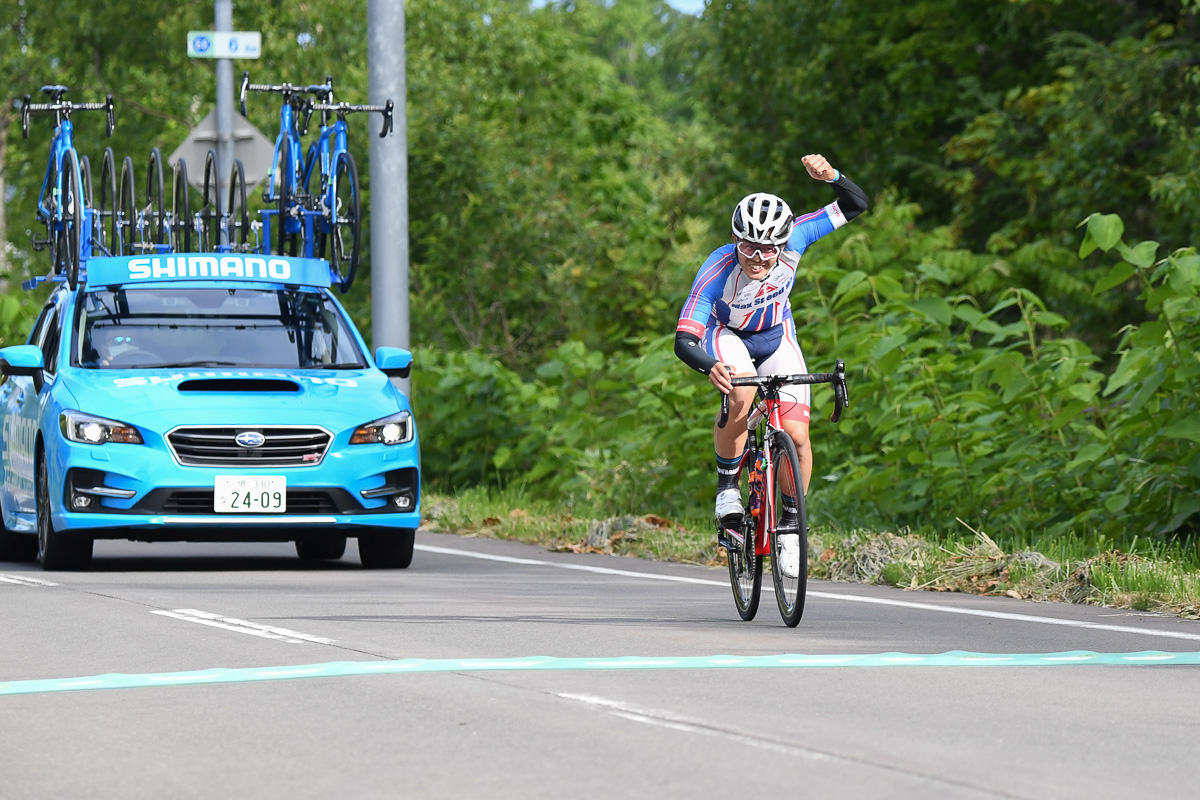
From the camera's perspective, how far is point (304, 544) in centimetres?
1470

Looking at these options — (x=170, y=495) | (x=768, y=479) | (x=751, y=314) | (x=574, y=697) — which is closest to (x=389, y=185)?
(x=170, y=495)

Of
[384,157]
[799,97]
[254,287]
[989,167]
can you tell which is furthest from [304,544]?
[799,97]

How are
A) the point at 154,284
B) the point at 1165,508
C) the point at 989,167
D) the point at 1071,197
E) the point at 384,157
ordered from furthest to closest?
the point at 989,167 < the point at 1071,197 < the point at 384,157 < the point at 154,284 < the point at 1165,508

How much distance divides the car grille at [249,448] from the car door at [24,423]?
4.10ft

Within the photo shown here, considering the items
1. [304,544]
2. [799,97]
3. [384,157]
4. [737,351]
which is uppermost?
[799,97]

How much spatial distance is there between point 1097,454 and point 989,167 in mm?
16045

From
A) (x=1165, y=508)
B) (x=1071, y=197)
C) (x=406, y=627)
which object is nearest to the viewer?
(x=406, y=627)

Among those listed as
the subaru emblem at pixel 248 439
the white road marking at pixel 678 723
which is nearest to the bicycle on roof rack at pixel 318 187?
the subaru emblem at pixel 248 439

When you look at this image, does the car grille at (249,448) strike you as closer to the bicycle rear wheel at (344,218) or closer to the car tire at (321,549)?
the car tire at (321,549)

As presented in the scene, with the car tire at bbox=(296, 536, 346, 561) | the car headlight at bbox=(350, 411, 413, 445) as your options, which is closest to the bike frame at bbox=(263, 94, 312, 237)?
the car tire at bbox=(296, 536, 346, 561)

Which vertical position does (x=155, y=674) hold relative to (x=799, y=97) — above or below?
below

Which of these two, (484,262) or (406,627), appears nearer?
(406,627)

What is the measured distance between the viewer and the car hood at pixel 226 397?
12.6 metres

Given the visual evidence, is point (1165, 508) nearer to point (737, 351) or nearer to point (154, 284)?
point (737, 351)
